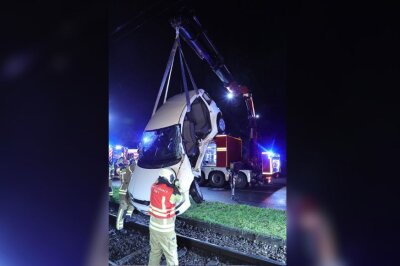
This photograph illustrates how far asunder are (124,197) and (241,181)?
334 centimetres

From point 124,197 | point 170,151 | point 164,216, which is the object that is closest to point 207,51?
point 170,151

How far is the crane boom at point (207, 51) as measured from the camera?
9.92ft

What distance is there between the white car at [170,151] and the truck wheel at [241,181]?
2448 mm

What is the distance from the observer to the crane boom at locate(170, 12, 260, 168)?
3023 mm

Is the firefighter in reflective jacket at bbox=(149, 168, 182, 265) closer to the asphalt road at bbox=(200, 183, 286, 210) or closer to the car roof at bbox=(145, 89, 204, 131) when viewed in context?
the car roof at bbox=(145, 89, 204, 131)

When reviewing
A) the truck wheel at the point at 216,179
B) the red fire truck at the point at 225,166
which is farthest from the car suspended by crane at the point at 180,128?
the truck wheel at the point at 216,179

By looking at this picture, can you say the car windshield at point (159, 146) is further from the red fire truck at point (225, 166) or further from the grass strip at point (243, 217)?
the red fire truck at point (225, 166)

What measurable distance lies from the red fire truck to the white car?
2.21 meters

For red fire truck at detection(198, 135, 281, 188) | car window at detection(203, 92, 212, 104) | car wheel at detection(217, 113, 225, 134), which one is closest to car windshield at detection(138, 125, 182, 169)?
car window at detection(203, 92, 212, 104)
